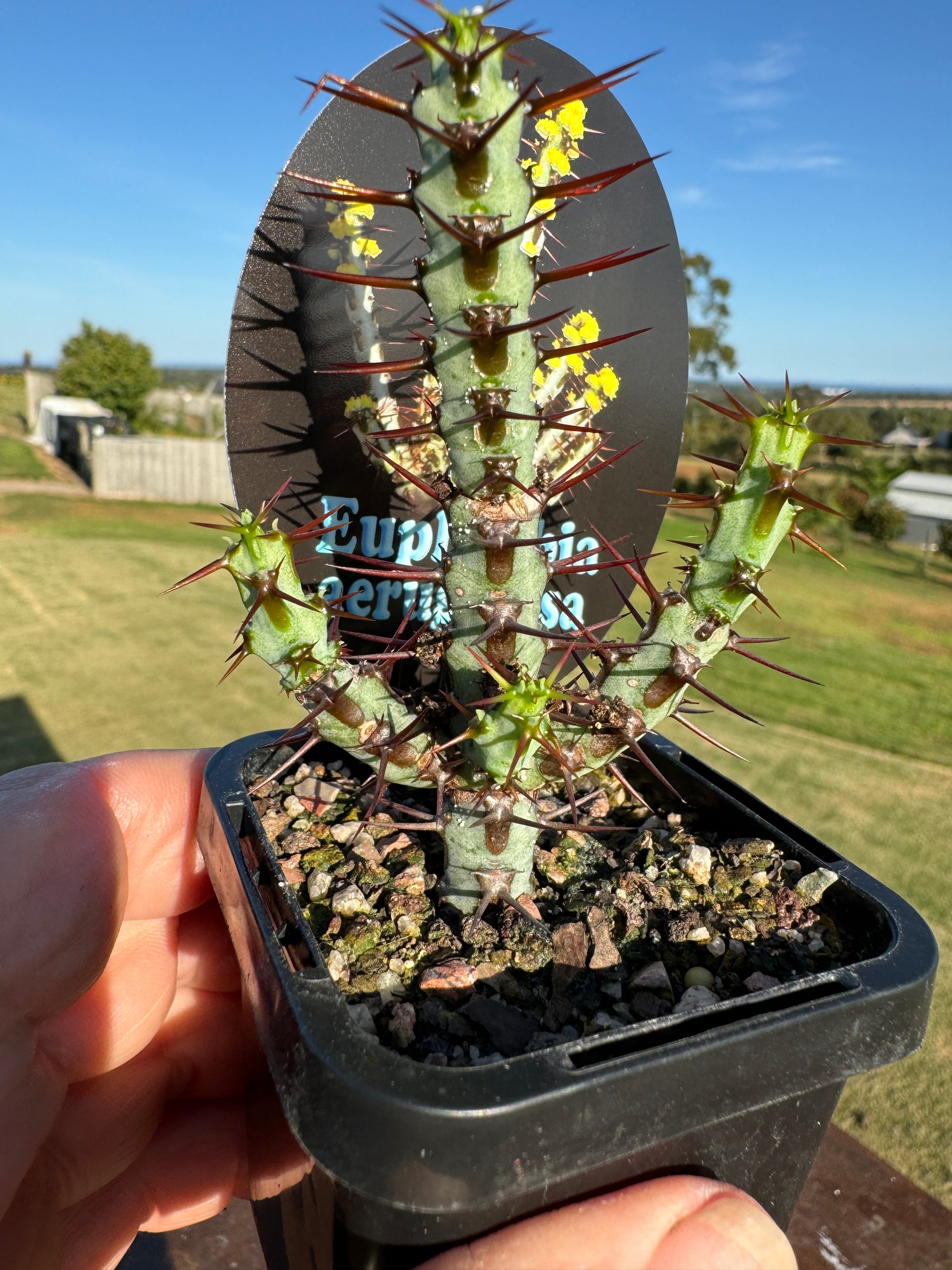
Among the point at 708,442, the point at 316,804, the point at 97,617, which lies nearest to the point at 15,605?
the point at 97,617

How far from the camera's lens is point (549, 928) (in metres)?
0.65

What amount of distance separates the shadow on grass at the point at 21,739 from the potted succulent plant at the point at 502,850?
163 centimetres

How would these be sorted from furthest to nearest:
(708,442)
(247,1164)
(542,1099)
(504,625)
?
1. (708,442)
2. (247,1164)
3. (504,625)
4. (542,1099)

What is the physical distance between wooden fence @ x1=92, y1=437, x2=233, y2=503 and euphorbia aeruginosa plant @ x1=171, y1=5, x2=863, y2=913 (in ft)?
26.7

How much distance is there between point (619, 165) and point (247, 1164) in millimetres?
994

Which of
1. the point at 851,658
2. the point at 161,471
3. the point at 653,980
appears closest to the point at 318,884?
the point at 653,980

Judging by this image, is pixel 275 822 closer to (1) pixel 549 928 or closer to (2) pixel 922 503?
(1) pixel 549 928

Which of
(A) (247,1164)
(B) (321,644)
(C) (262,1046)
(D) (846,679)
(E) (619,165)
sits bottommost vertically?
(D) (846,679)

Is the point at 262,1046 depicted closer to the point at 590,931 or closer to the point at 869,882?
the point at 590,931

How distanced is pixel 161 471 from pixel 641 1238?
8841mm

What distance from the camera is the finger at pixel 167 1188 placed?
715 mm

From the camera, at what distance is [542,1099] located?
16.4 inches

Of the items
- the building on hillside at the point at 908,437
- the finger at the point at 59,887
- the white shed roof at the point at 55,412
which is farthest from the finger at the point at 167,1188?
the building on hillside at the point at 908,437

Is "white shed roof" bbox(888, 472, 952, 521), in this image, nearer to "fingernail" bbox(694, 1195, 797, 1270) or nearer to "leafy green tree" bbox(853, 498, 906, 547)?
"leafy green tree" bbox(853, 498, 906, 547)
